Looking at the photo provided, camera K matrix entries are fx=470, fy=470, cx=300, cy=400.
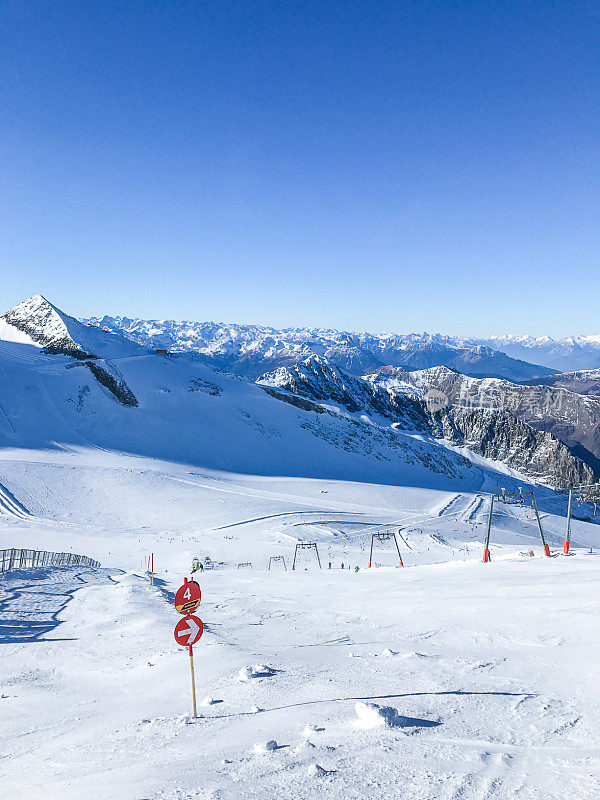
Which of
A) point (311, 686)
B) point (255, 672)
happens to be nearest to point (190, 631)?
point (255, 672)

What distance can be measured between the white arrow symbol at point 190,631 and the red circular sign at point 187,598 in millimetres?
267

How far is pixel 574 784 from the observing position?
4.66m

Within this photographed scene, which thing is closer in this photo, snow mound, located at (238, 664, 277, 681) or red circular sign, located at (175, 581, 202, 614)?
red circular sign, located at (175, 581, 202, 614)

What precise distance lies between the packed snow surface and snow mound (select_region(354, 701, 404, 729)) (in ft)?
0.06

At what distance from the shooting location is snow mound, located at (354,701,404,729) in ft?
19.5

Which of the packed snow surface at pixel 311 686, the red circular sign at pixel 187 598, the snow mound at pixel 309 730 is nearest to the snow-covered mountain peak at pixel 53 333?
the packed snow surface at pixel 311 686

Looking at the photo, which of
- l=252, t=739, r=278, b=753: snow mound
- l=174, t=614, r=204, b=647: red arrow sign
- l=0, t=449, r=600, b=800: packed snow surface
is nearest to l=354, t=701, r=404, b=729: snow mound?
l=0, t=449, r=600, b=800: packed snow surface

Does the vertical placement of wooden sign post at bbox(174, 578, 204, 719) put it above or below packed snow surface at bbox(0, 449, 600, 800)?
above

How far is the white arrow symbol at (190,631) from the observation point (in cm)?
765

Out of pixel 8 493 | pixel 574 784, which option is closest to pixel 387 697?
pixel 574 784

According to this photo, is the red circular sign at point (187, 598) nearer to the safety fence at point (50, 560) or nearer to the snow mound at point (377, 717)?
the snow mound at point (377, 717)

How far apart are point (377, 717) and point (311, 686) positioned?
2.09 m

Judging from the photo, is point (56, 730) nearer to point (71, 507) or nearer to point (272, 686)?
point (272, 686)

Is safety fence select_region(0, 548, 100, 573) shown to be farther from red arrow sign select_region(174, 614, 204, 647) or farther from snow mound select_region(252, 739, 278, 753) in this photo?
snow mound select_region(252, 739, 278, 753)
